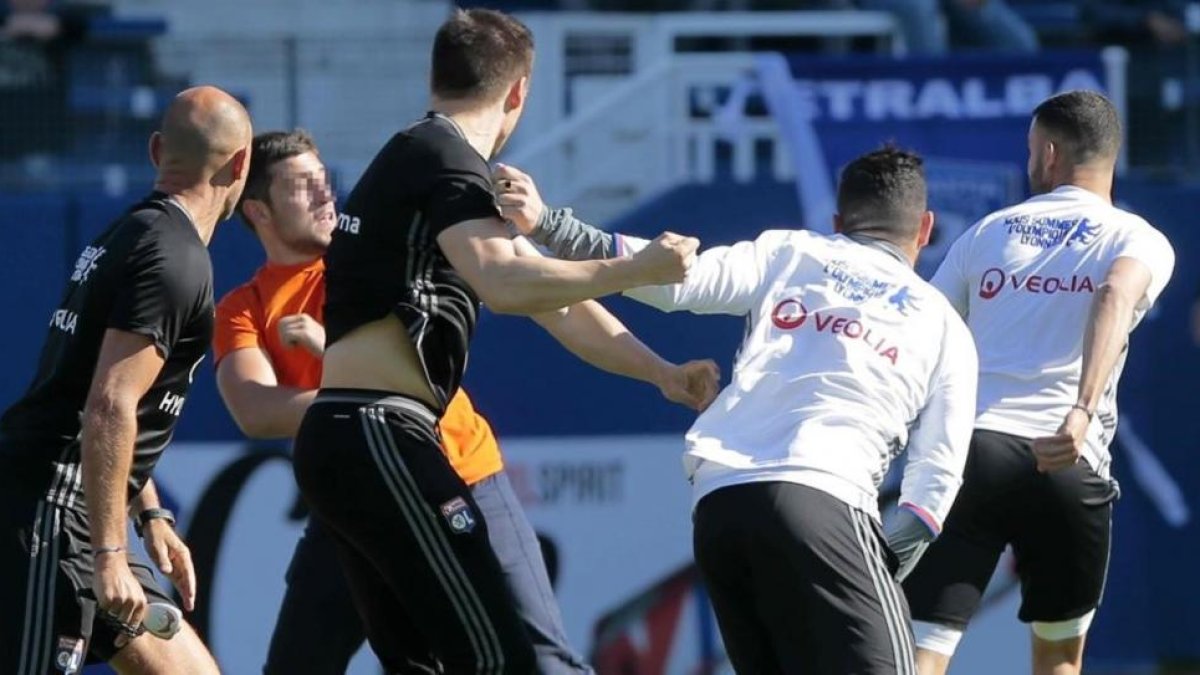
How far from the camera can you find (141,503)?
18.9 feet

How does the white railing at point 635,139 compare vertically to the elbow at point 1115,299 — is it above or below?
below

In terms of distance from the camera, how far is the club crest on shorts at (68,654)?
205 inches

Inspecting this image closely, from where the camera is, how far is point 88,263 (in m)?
5.20

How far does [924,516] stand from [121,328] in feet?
6.45

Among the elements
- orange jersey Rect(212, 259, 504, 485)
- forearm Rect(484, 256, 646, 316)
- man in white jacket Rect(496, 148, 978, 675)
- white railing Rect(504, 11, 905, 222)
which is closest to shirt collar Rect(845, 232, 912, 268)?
man in white jacket Rect(496, 148, 978, 675)

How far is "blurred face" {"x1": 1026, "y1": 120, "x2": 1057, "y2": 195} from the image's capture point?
6.55 metres

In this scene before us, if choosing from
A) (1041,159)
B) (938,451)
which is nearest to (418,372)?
(938,451)

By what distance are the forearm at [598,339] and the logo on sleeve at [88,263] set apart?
1.17 m

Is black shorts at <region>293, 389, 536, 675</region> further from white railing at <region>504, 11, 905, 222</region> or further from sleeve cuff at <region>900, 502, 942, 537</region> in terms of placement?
white railing at <region>504, 11, 905, 222</region>

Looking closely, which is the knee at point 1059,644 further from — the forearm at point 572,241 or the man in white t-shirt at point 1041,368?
the forearm at point 572,241

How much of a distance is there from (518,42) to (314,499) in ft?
3.93

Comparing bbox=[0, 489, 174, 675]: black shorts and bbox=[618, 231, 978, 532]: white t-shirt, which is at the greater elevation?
bbox=[618, 231, 978, 532]: white t-shirt

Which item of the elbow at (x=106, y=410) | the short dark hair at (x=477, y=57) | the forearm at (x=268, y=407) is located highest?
the short dark hair at (x=477, y=57)

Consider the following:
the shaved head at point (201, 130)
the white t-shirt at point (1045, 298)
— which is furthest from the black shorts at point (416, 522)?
the white t-shirt at point (1045, 298)
